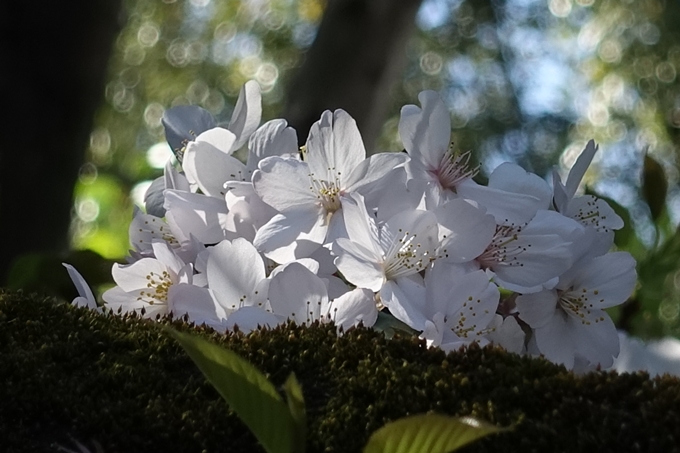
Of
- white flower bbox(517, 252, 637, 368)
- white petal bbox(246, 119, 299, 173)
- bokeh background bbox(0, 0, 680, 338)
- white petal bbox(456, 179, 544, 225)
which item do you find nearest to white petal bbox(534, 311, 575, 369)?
white flower bbox(517, 252, 637, 368)

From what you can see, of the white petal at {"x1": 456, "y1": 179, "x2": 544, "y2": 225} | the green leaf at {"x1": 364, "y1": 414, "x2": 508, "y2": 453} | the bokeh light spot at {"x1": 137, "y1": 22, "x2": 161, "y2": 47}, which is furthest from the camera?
the bokeh light spot at {"x1": 137, "y1": 22, "x2": 161, "y2": 47}

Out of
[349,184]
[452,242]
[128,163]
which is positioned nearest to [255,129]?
[349,184]

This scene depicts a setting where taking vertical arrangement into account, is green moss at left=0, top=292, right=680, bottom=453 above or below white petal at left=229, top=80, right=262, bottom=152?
below

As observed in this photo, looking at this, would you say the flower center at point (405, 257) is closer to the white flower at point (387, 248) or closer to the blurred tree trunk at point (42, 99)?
the white flower at point (387, 248)

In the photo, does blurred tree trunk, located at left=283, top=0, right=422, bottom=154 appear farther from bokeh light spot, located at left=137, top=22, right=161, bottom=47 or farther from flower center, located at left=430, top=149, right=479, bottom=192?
bokeh light spot, located at left=137, top=22, right=161, bottom=47

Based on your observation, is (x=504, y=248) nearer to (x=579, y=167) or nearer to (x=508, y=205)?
(x=508, y=205)

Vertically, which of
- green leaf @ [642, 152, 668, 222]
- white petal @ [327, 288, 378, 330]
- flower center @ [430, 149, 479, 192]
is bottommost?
green leaf @ [642, 152, 668, 222]

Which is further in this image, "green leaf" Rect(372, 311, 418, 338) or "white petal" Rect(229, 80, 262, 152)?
"white petal" Rect(229, 80, 262, 152)

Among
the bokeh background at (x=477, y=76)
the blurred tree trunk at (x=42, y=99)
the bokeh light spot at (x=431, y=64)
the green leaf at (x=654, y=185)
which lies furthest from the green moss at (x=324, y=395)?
the bokeh light spot at (x=431, y=64)
